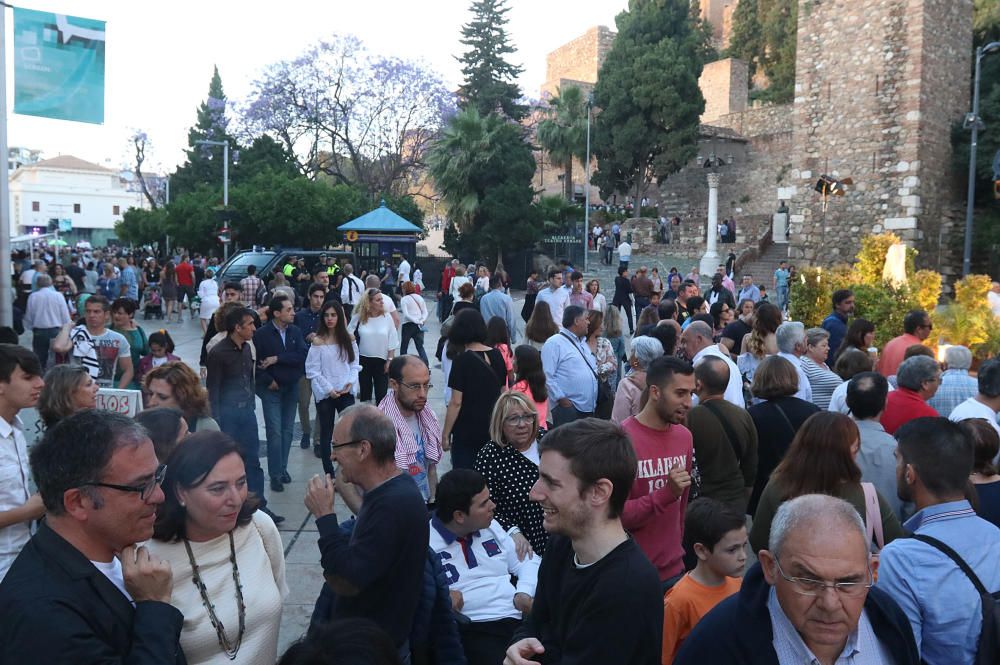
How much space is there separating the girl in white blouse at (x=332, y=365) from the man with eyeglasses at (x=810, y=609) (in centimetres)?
563

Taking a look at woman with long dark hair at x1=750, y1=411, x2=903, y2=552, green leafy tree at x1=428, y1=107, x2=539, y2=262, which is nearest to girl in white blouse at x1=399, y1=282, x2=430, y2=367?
woman with long dark hair at x1=750, y1=411, x2=903, y2=552

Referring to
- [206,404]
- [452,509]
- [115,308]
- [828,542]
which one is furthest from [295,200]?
[828,542]

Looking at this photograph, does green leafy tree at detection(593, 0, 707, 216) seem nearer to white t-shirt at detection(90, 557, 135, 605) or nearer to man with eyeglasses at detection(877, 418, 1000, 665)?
man with eyeglasses at detection(877, 418, 1000, 665)

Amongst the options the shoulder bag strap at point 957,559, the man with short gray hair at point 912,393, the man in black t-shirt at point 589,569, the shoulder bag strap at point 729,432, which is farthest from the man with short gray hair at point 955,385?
the man in black t-shirt at point 589,569

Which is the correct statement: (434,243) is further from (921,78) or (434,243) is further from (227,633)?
(227,633)

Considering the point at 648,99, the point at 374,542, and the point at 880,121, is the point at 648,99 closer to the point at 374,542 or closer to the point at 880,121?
the point at 880,121

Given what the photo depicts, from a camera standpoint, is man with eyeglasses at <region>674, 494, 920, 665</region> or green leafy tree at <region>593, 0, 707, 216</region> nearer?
man with eyeglasses at <region>674, 494, 920, 665</region>

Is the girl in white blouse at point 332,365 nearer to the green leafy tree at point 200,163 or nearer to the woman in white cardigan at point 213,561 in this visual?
the woman in white cardigan at point 213,561

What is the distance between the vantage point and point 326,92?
108 feet

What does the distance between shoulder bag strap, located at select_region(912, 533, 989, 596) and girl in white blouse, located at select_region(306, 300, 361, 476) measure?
5368 mm

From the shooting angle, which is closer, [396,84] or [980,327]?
[980,327]

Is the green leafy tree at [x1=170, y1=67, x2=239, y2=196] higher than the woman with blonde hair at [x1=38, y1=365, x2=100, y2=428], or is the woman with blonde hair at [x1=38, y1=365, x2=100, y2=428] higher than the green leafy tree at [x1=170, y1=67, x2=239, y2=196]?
the green leafy tree at [x1=170, y1=67, x2=239, y2=196]

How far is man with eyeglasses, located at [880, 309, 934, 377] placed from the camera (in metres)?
7.39

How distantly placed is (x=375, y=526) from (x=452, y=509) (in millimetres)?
746
